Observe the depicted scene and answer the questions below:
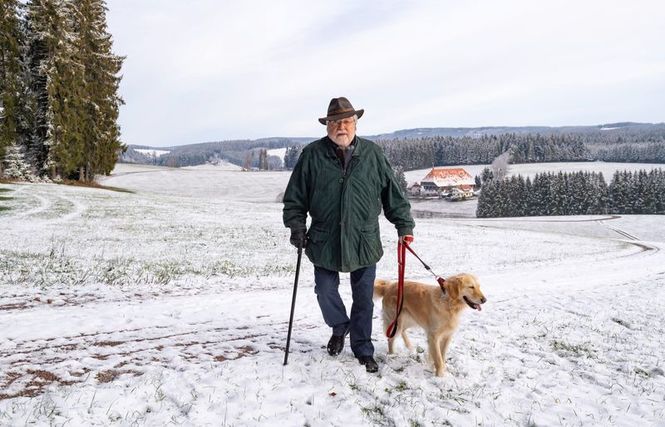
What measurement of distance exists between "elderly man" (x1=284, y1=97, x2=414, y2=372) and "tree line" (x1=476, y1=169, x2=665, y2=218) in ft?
282

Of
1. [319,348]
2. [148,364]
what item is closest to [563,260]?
[319,348]

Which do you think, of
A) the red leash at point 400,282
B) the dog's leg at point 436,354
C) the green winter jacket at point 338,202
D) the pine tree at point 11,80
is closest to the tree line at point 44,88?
the pine tree at point 11,80

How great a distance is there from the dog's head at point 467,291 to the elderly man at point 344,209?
820 mm

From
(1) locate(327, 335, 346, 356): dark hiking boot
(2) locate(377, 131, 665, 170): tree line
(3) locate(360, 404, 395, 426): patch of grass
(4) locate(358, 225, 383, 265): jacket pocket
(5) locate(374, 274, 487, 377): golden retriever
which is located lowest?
(3) locate(360, 404, 395, 426): patch of grass

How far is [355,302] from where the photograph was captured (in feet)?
17.8

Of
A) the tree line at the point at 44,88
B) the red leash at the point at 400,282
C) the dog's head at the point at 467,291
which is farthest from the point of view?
the tree line at the point at 44,88

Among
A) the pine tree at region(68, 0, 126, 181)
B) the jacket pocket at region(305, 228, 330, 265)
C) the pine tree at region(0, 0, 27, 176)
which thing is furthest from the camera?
the pine tree at region(68, 0, 126, 181)

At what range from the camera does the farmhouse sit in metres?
109

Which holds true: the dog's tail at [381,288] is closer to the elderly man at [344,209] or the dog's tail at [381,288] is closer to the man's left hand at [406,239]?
the elderly man at [344,209]

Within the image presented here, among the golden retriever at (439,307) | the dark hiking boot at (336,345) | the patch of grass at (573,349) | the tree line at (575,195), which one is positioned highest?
the golden retriever at (439,307)

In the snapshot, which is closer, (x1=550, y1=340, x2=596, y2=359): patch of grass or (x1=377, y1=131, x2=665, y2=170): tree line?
(x1=550, y1=340, x2=596, y2=359): patch of grass

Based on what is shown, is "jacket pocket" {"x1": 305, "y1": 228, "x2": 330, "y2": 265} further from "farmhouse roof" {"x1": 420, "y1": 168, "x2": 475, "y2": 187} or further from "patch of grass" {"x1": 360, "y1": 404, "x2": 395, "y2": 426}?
"farmhouse roof" {"x1": 420, "y1": 168, "x2": 475, "y2": 187}

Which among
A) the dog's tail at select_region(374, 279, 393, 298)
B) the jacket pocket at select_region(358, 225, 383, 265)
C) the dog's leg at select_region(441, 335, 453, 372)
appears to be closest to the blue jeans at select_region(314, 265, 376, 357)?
the jacket pocket at select_region(358, 225, 383, 265)

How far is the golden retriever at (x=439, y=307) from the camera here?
5086mm
